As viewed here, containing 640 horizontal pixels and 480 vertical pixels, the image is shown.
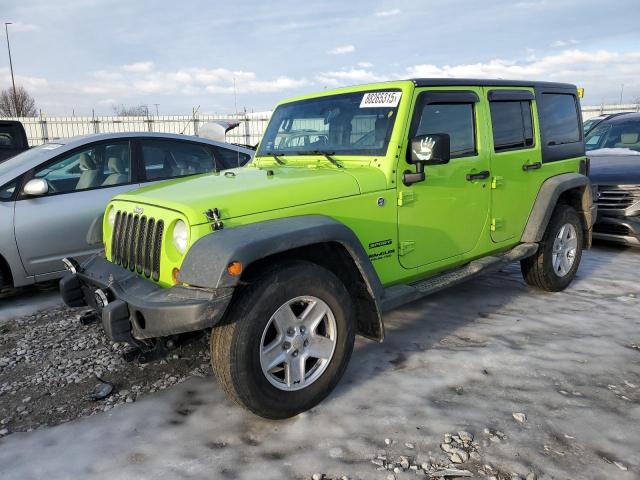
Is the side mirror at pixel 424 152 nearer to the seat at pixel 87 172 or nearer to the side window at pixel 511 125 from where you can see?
the side window at pixel 511 125

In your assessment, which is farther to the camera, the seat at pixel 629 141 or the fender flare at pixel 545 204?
the seat at pixel 629 141

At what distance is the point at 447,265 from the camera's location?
12.4 feet

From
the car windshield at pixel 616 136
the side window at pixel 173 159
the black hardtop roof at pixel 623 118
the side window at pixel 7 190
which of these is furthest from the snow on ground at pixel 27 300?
the black hardtop roof at pixel 623 118

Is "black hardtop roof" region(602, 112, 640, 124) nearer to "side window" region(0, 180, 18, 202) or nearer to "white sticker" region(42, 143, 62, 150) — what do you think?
"white sticker" region(42, 143, 62, 150)

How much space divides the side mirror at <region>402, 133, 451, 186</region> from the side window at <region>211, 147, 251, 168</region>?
2.99 meters

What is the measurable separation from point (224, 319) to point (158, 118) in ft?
66.0

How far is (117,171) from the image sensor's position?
530 cm

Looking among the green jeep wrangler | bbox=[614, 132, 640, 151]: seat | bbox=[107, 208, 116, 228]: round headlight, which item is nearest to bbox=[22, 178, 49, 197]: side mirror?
the green jeep wrangler

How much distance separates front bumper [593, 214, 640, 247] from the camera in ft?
20.4

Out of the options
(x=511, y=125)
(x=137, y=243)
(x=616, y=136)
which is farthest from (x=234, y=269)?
(x=616, y=136)

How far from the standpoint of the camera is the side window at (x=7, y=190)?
15.3 ft

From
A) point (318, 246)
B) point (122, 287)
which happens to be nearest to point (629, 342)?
point (318, 246)

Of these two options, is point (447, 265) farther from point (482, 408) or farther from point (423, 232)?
point (482, 408)

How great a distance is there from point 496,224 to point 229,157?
327cm
